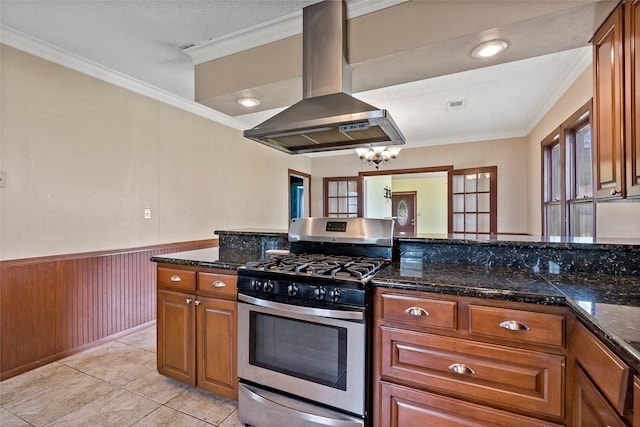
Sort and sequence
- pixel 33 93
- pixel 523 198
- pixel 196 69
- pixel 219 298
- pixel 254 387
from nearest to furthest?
pixel 254 387
pixel 219 298
pixel 33 93
pixel 196 69
pixel 523 198

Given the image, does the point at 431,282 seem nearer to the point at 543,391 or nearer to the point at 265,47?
the point at 543,391

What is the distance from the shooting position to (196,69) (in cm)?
254

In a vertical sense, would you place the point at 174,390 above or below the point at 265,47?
below

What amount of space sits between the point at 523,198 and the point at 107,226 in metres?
5.59

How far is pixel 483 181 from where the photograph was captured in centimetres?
506

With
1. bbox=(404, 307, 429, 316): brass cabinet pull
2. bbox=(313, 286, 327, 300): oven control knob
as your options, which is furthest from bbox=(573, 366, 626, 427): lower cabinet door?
bbox=(313, 286, 327, 300): oven control knob

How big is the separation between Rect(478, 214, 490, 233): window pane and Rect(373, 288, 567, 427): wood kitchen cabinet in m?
4.36

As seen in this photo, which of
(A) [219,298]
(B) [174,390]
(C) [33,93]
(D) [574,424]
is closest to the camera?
(D) [574,424]

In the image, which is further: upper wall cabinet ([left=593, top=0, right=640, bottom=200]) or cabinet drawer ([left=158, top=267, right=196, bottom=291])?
cabinet drawer ([left=158, top=267, right=196, bottom=291])

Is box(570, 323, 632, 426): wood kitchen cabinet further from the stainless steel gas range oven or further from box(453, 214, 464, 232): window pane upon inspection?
box(453, 214, 464, 232): window pane

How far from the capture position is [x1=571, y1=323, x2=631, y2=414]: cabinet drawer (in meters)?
0.78

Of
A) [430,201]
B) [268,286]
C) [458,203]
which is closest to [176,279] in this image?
[268,286]

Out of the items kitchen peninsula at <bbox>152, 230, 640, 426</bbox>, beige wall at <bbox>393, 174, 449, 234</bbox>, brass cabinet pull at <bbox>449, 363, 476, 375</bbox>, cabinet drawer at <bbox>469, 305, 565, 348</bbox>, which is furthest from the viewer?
beige wall at <bbox>393, 174, 449, 234</bbox>

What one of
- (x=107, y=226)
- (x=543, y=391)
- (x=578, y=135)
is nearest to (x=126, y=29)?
(x=107, y=226)
